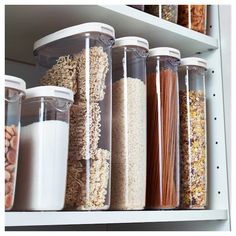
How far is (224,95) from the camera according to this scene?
3.67ft

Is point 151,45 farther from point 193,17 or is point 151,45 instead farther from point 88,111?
point 88,111

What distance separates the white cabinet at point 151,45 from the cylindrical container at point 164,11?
0.03m

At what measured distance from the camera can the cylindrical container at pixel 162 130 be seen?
3.11 ft

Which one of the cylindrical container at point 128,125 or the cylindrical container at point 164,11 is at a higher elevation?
the cylindrical container at point 164,11

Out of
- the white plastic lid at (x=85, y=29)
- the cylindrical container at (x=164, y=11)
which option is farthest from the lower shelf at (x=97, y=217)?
the cylindrical container at (x=164, y=11)

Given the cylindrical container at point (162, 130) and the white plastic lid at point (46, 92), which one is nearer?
the white plastic lid at point (46, 92)

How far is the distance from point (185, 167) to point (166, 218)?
16 centimetres

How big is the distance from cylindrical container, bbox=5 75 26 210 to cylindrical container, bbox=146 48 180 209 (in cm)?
33

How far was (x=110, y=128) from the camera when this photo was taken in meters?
0.85

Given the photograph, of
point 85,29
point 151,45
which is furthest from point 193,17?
point 85,29

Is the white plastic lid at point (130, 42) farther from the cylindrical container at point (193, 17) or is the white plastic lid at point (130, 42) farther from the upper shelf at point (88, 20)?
the cylindrical container at point (193, 17)

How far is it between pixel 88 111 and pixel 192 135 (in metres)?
0.31

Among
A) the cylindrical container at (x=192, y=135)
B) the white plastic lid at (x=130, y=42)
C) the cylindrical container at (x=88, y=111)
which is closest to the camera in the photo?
the cylindrical container at (x=88, y=111)

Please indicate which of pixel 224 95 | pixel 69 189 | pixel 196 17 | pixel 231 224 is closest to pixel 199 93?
pixel 224 95
